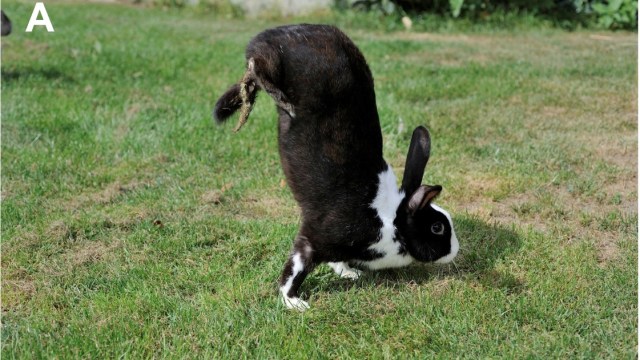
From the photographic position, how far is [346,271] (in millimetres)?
3520

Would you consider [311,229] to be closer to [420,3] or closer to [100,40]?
[100,40]

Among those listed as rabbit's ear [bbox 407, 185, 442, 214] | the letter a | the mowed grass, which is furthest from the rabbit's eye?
the letter a

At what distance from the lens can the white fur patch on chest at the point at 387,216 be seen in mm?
3232

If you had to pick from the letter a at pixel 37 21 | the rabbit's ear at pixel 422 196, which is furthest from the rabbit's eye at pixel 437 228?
the letter a at pixel 37 21

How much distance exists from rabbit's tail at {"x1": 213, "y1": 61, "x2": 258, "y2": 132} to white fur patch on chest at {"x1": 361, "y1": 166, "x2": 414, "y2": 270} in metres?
0.61

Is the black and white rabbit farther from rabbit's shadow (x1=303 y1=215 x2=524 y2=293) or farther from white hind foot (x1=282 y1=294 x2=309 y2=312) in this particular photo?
rabbit's shadow (x1=303 y1=215 x2=524 y2=293)

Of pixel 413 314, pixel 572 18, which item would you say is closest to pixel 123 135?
pixel 413 314

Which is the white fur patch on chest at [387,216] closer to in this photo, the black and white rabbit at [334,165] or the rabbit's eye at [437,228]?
the black and white rabbit at [334,165]

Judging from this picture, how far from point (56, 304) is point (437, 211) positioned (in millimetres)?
1659

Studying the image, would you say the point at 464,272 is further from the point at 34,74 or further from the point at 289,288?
the point at 34,74

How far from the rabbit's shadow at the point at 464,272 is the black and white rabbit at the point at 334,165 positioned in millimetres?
169

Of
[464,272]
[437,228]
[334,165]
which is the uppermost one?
[334,165]

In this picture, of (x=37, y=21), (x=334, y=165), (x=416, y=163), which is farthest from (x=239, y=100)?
(x=37, y=21)

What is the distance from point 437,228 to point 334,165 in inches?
21.2
